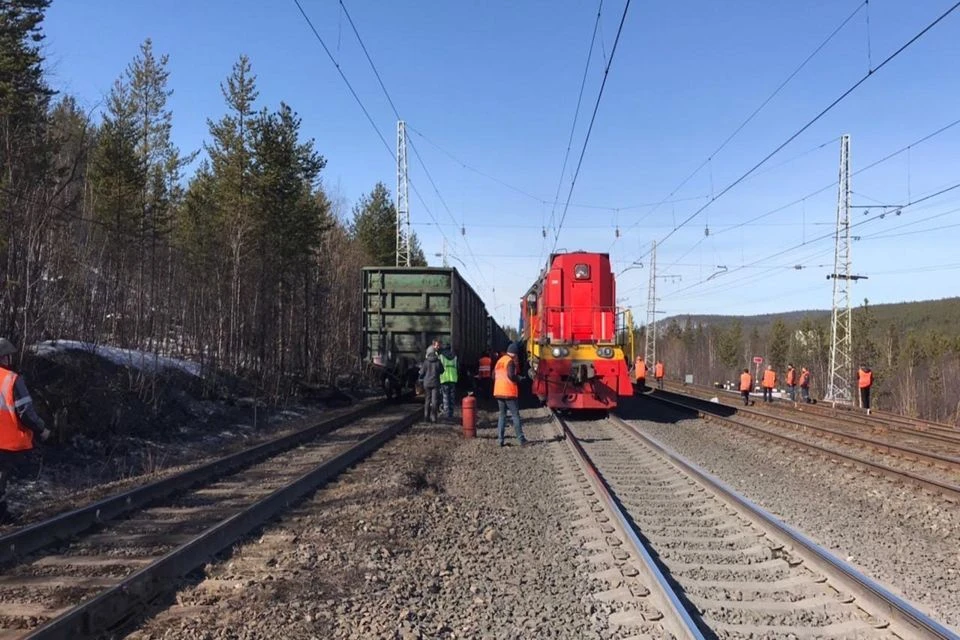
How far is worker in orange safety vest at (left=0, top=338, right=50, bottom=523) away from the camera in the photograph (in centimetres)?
676

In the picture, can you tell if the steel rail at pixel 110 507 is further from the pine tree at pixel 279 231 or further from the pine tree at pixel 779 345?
the pine tree at pixel 779 345

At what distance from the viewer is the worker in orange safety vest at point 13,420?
6758 millimetres

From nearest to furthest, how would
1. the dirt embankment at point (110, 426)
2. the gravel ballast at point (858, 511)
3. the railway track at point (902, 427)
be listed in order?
the gravel ballast at point (858, 511) → the dirt embankment at point (110, 426) → the railway track at point (902, 427)

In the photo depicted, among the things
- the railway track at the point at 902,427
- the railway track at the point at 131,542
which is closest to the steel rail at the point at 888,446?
the railway track at the point at 902,427

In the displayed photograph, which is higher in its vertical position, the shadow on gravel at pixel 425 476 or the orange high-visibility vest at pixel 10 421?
the orange high-visibility vest at pixel 10 421

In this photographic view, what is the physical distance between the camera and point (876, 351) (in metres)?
62.3

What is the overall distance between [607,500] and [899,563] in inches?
112

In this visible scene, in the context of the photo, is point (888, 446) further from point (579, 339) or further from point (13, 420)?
point (13, 420)

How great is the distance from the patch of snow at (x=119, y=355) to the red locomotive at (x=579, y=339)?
352 inches

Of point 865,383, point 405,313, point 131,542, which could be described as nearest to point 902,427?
point 865,383

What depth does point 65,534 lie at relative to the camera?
22.0 feet

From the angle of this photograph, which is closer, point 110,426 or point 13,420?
point 13,420

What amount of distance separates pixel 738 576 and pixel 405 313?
15744 mm

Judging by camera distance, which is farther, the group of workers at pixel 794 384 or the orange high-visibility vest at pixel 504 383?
the group of workers at pixel 794 384
